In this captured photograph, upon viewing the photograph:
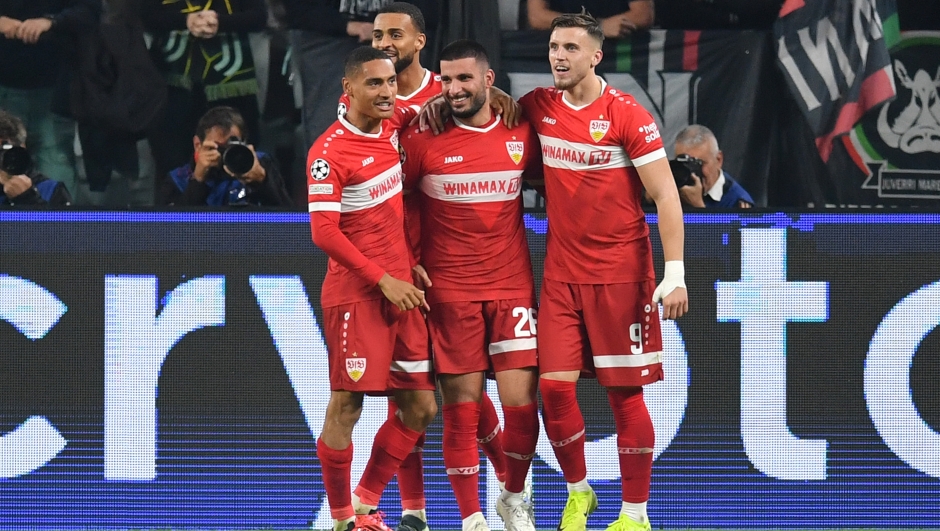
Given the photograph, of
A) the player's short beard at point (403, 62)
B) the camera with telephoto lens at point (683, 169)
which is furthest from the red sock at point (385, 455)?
the camera with telephoto lens at point (683, 169)

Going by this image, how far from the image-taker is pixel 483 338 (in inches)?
236

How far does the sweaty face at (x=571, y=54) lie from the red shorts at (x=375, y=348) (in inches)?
46.8

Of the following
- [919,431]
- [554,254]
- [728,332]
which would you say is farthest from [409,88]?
[919,431]

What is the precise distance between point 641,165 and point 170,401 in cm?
246

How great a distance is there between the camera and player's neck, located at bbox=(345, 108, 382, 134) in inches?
229

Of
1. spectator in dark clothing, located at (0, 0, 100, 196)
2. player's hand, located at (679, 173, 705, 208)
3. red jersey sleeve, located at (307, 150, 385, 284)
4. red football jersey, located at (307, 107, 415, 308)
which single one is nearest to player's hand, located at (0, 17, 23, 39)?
spectator in dark clothing, located at (0, 0, 100, 196)

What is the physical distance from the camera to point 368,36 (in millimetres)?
8156

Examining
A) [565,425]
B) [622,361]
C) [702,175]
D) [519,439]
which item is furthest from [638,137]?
[702,175]

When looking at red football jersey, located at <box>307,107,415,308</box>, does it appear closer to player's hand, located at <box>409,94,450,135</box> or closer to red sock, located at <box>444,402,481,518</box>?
player's hand, located at <box>409,94,450,135</box>

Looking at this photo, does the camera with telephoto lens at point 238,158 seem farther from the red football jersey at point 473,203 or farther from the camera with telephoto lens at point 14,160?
the red football jersey at point 473,203

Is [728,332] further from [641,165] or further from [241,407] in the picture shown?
[241,407]

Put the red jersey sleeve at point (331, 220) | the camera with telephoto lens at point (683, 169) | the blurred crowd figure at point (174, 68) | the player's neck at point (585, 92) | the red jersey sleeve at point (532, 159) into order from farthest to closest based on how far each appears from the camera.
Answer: the blurred crowd figure at point (174, 68), the camera with telephoto lens at point (683, 169), the red jersey sleeve at point (532, 159), the player's neck at point (585, 92), the red jersey sleeve at point (331, 220)

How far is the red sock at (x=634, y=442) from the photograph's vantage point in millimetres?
5930

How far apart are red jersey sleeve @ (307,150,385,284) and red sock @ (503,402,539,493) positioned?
86cm
